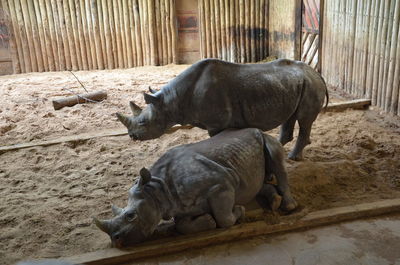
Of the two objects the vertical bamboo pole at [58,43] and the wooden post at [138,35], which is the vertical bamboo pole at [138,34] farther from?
the vertical bamboo pole at [58,43]

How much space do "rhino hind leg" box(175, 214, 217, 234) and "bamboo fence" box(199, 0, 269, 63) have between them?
8.89 metres

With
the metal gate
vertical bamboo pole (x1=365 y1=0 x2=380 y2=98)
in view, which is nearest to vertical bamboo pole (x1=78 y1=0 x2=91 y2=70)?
the metal gate

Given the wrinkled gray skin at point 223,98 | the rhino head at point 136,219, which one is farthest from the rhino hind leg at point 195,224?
the wrinkled gray skin at point 223,98

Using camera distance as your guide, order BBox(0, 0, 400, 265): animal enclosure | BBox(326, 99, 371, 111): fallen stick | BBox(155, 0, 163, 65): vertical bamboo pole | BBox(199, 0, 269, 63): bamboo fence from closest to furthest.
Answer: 1. BBox(0, 0, 400, 265): animal enclosure
2. BBox(326, 99, 371, 111): fallen stick
3. BBox(199, 0, 269, 63): bamboo fence
4. BBox(155, 0, 163, 65): vertical bamboo pole

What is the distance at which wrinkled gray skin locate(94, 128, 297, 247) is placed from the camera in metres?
3.37

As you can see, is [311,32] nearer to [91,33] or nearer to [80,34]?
[91,33]

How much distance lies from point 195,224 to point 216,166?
52cm

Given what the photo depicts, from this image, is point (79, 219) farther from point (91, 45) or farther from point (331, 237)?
point (91, 45)

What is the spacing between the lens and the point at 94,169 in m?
5.30

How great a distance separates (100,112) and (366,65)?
15.6 ft

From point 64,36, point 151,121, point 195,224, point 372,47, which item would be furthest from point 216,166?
point 64,36

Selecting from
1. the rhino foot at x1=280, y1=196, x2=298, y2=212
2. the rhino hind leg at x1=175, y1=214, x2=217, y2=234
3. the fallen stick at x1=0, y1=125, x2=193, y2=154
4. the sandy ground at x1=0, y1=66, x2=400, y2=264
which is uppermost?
the rhino hind leg at x1=175, y1=214, x2=217, y2=234

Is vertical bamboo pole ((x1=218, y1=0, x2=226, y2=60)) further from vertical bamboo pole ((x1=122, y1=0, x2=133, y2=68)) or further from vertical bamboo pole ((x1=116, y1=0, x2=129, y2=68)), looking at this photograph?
vertical bamboo pole ((x1=116, y1=0, x2=129, y2=68))

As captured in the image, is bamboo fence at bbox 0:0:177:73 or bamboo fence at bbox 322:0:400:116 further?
bamboo fence at bbox 0:0:177:73
